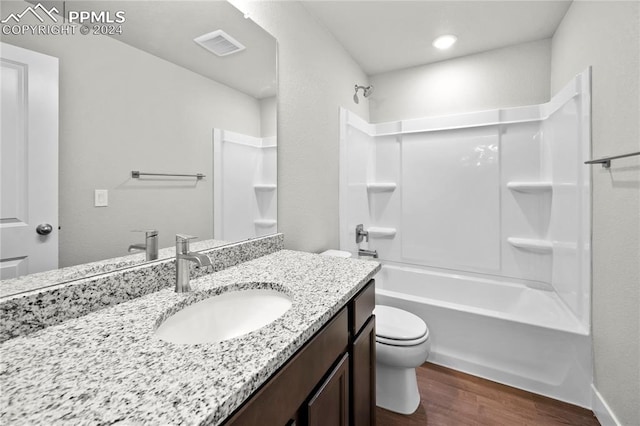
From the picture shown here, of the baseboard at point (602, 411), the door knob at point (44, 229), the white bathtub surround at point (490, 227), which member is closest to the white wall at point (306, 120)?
the white bathtub surround at point (490, 227)

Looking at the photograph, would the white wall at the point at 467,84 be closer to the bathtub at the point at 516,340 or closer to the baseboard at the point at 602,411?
the bathtub at the point at 516,340

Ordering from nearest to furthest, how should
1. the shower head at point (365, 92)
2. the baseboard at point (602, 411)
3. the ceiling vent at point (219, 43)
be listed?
1. the ceiling vent at point (219, 43)
2. the baseboard at point (602, 411)
3. the shower head at point (365, 92)

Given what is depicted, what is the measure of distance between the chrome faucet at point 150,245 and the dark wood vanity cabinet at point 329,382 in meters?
0.64

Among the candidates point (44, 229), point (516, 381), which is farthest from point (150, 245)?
point (516, 381)

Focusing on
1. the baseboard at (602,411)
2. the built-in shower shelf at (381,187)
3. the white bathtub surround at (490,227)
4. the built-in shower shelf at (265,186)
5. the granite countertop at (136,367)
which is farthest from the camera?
the built-in shower shelf at (381,187)

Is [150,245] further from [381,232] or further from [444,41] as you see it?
[444,41]

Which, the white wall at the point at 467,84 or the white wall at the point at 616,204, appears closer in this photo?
the white wall at the point at 616,204

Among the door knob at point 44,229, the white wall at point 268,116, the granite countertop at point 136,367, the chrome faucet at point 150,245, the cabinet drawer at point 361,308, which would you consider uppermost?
the white wall at point 268,116

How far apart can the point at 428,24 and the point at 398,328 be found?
7.19 ft

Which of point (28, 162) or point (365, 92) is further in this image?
point (365, 92)

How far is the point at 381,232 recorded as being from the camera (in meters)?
2.99

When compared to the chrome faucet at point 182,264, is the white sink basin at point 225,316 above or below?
below

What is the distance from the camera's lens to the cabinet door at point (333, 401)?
0.78 m

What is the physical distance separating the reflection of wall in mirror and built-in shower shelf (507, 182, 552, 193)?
245 cm
